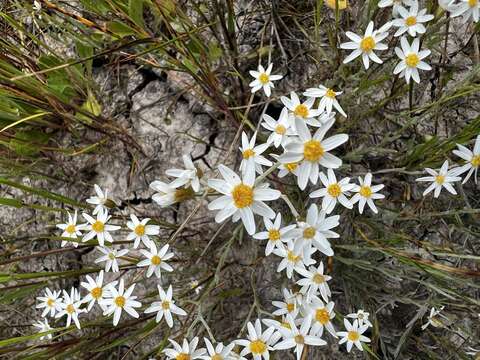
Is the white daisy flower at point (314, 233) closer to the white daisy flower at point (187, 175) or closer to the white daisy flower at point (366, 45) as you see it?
the white daisy flower at point (187, 175)

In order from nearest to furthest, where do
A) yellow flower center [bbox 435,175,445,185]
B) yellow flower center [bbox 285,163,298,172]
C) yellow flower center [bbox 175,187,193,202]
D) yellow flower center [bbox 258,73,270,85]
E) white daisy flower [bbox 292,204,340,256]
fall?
white daisy flower [bbox 292,204,340,256] < yellow flower center [bbox 175,187,193,202] < yellow flower center [bbox 285,163,298,172] < yellow flower center [bbox 435,175,445,185] < yellow flower center [bbox 258,73,270,85]

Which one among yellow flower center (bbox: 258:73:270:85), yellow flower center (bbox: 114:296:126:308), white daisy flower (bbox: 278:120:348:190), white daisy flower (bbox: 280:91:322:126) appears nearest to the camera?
white daisy flower (bbox: 278:120:348:190)

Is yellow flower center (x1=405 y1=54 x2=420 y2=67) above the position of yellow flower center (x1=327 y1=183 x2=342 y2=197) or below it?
above

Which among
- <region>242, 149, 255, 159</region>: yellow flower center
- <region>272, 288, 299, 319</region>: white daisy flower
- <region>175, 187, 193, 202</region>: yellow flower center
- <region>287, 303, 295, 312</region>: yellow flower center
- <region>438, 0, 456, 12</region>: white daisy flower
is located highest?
<region>438, 0, 456, 12</region>: white daisy flower

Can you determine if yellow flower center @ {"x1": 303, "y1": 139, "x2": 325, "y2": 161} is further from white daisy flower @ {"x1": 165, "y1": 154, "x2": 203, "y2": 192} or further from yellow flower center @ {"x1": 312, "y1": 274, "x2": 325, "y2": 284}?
yellow flower center @ {"x1": 312, "y1": 274, "x2": 325, "y2": 284}

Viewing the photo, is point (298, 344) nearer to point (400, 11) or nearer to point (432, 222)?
point (432, 222)

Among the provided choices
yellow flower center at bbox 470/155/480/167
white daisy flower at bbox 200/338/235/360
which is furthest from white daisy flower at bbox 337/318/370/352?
yellow flower center at bbox 470/155/480/167
